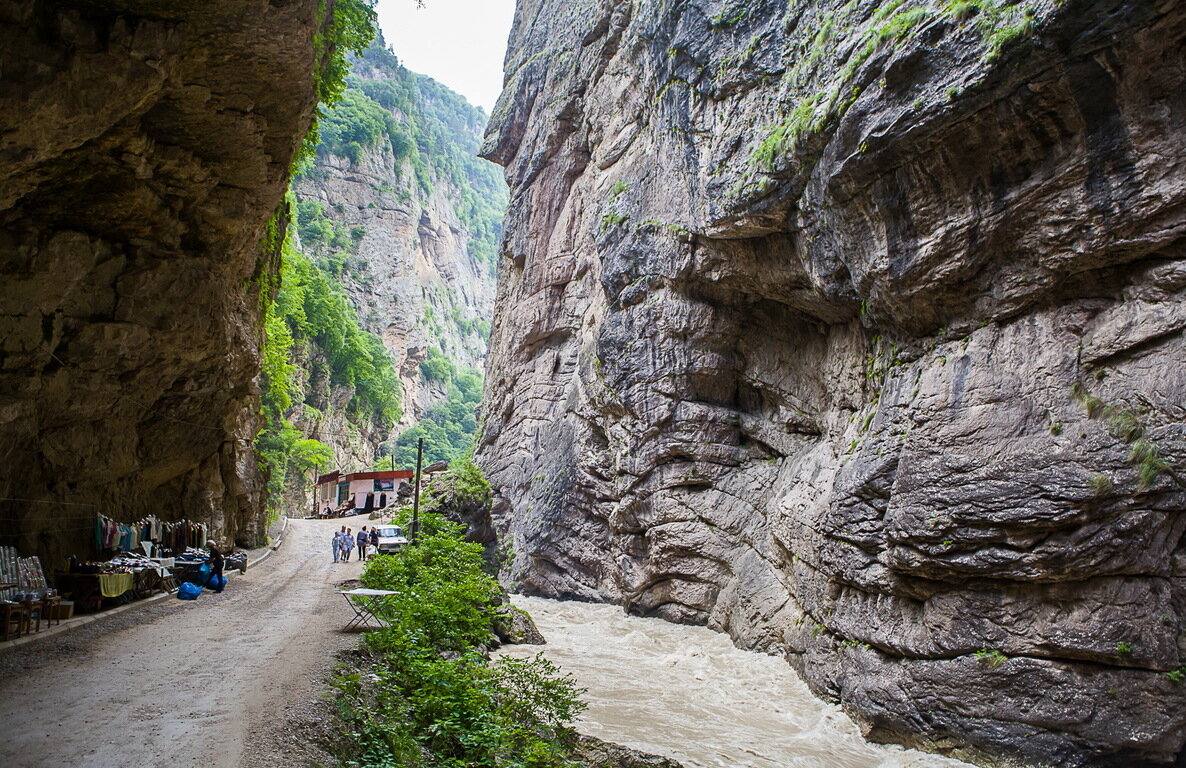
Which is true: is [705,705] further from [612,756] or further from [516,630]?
[516,630]

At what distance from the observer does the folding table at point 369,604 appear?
14067 millimetres

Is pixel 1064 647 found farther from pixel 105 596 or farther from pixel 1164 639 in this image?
pixel 105 596

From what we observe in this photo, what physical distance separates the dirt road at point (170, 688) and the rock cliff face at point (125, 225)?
13.0 feet

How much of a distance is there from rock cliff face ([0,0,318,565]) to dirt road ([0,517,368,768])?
13.0 feet

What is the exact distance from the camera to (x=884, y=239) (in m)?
15.7

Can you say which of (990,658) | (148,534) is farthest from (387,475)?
(990,658)

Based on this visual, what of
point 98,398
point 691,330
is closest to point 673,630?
point 691,330

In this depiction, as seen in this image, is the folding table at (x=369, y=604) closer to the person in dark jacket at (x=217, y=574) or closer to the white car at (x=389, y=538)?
the person in dark jacket at (x=217, y=574)

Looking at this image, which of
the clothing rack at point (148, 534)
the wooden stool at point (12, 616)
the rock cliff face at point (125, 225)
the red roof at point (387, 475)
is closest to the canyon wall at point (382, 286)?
the red roof at point (387, 475)

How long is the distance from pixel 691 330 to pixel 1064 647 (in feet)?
50.3

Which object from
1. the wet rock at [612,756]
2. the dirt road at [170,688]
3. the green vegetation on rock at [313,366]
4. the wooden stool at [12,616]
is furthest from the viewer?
the green vegetation on rock at [313,366]

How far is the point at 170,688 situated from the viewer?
8781 millimetres

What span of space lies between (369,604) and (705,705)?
7.31m

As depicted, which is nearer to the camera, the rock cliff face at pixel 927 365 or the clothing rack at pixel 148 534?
the rock cliff face at pixel 927 365
